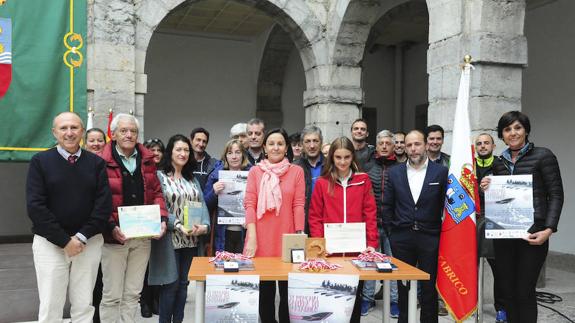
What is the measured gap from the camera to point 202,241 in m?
4.12

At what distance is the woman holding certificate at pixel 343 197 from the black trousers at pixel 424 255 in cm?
30

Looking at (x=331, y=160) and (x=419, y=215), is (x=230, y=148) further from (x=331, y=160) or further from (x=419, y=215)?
(x=419, y=215)

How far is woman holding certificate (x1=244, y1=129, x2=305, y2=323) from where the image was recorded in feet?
11.4

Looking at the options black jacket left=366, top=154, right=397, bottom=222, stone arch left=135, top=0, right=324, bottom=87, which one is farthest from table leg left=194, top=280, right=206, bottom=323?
stone arch left=135, top=0, right=324, bottom=87

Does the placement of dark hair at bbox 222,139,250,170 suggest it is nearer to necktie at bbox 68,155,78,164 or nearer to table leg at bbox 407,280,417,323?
necktie at bbox 68,155,78,164

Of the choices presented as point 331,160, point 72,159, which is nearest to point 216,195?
point 331,160

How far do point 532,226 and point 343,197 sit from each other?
131 centimetres

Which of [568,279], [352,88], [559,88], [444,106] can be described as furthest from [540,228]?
[559,88]

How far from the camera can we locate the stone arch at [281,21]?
22.4 ft

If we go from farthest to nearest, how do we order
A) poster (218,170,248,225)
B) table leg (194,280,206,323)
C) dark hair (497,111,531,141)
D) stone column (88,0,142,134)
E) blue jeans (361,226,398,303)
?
stone column (88,0,142,134)
blue jeans (361,226,398,303)
poster (218,170,248,225)
dark hair (497,111,531,141)
table leg (194,280,206,323)

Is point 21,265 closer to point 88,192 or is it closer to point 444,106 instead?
point 88,192

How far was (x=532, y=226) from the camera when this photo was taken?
3451 millimetres

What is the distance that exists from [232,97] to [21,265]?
20.9ft

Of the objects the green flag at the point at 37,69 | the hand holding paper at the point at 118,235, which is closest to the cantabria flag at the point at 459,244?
the hand holding paper at the point at 118,235
